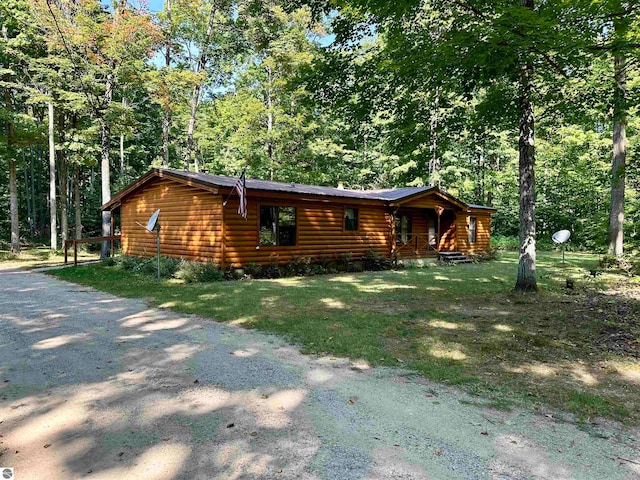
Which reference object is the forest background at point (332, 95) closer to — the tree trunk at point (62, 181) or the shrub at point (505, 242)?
the tree trunk at point (62, 181)

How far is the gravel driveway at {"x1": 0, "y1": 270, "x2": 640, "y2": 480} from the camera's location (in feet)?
8.16

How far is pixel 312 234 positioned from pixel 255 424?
36.9ft

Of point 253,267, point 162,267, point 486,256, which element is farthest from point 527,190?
point 486,256

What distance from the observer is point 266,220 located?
1302 cm

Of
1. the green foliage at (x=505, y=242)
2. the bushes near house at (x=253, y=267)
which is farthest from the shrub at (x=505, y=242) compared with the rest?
the bushes near house at (x=253, y=267)

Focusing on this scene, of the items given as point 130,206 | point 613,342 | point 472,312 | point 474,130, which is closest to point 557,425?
point 613,342

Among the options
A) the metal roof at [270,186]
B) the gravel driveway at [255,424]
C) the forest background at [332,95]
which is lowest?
the gravel driveway at [255,424]

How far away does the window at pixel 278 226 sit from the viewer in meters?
13.0

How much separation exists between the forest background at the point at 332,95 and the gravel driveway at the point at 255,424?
5.07 meters

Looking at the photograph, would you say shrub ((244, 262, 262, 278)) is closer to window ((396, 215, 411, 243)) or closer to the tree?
window ((396, 215, 411, 243))

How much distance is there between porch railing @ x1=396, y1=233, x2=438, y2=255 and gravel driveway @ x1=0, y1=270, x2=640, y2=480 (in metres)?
13.7

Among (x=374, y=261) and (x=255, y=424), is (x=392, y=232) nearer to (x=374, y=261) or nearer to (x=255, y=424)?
(x=374, y=261)

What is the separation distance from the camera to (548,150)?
93.4 ft

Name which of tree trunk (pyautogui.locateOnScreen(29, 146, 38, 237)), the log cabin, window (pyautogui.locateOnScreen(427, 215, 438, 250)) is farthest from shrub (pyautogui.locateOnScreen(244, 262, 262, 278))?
tree trunk (pyautogui.locateOnScreen(29, 146, 38, 237))
